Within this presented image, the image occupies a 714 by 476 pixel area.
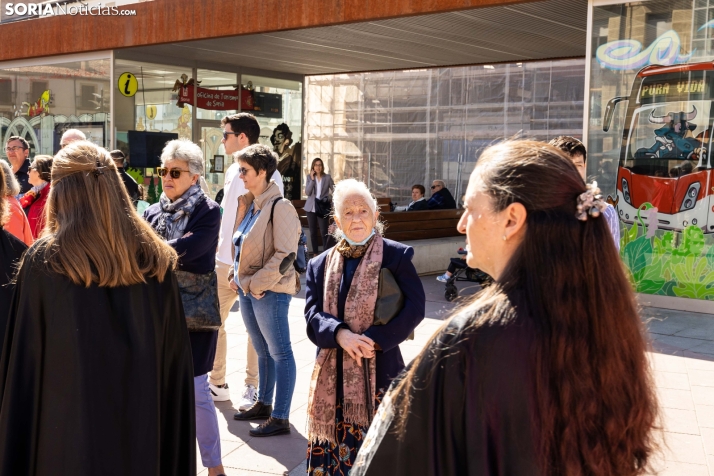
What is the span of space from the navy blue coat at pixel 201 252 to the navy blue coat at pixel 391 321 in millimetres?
621

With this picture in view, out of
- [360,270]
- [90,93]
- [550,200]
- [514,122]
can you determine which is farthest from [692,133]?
[514,122]

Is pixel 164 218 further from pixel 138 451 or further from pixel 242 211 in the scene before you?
pixel 138 451

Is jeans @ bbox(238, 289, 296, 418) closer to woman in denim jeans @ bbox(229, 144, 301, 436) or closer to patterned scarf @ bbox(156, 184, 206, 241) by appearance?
woman in denim jeans @ bbox(229, 144, 301, 436)

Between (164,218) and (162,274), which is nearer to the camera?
(162,274)

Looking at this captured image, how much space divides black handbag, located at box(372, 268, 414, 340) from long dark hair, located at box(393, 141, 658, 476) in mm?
1990

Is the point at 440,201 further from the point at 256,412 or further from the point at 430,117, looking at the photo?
the point at 256,412

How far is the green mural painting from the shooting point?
8883 mm

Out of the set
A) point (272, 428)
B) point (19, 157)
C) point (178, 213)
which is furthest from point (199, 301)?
point (19, 157)

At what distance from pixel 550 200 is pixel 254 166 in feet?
11.8

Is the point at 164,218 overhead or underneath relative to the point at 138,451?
overhead

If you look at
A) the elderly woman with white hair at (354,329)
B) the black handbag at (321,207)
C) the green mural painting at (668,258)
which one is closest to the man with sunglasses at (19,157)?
the elderly woman with white hair at (354,329)

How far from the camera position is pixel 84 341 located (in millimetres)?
2689

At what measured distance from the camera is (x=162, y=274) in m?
2.87

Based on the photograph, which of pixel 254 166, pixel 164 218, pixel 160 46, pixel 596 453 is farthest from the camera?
pixel 160 46
